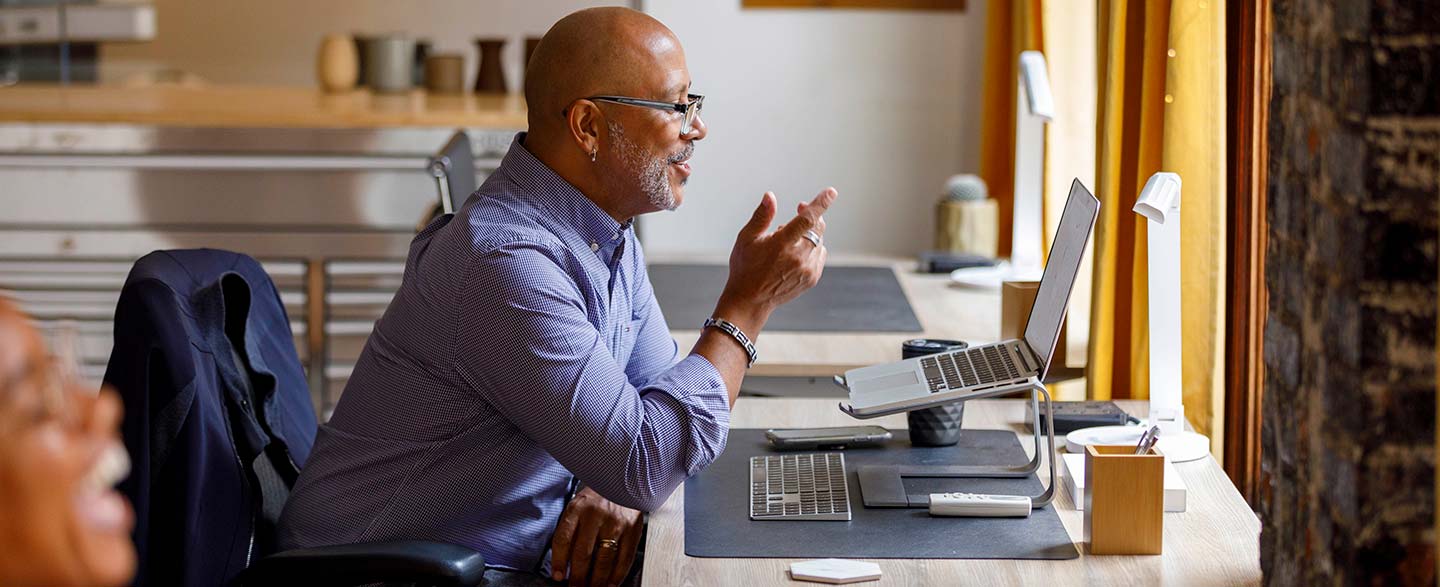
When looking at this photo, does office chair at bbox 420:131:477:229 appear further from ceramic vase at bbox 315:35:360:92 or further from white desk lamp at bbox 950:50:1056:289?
ceramic vase at bbox 315:35:360:92

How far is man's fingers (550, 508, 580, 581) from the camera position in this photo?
5.72ft

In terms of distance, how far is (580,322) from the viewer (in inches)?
64.9

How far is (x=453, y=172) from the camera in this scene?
2.79 meters

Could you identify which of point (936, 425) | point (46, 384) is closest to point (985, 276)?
point (936, 425)

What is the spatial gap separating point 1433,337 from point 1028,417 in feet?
3.54

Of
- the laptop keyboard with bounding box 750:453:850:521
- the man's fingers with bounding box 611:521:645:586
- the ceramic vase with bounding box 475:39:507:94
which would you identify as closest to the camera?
the laptop keyboard with bounding box 750:453:850:521

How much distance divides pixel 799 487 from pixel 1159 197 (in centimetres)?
54

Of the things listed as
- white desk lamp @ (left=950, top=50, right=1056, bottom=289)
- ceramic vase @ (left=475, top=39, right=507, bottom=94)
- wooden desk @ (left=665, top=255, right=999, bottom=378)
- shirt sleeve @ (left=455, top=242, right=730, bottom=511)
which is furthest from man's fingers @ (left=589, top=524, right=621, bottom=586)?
ceramic vase @ (left=475, top=39, right=507, bottom=94)

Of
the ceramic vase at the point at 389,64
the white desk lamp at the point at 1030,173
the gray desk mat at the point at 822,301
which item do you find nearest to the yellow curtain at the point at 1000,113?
the gray desk mat at the point at 822,301

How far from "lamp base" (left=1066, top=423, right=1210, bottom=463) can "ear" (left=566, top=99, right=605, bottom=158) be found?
723 mm

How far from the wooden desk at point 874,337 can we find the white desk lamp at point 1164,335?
60 cm

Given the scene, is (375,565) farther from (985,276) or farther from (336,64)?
(336,64)

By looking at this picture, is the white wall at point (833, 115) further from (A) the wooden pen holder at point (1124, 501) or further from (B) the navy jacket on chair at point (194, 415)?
(A) the wooden pen holder at point (1124, 501)

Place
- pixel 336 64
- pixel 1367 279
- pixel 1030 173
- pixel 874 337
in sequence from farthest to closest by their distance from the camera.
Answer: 1. pixel 336 64
2. pixel 1030 173
3. pixel 874 337
4. pixel 1367 279
